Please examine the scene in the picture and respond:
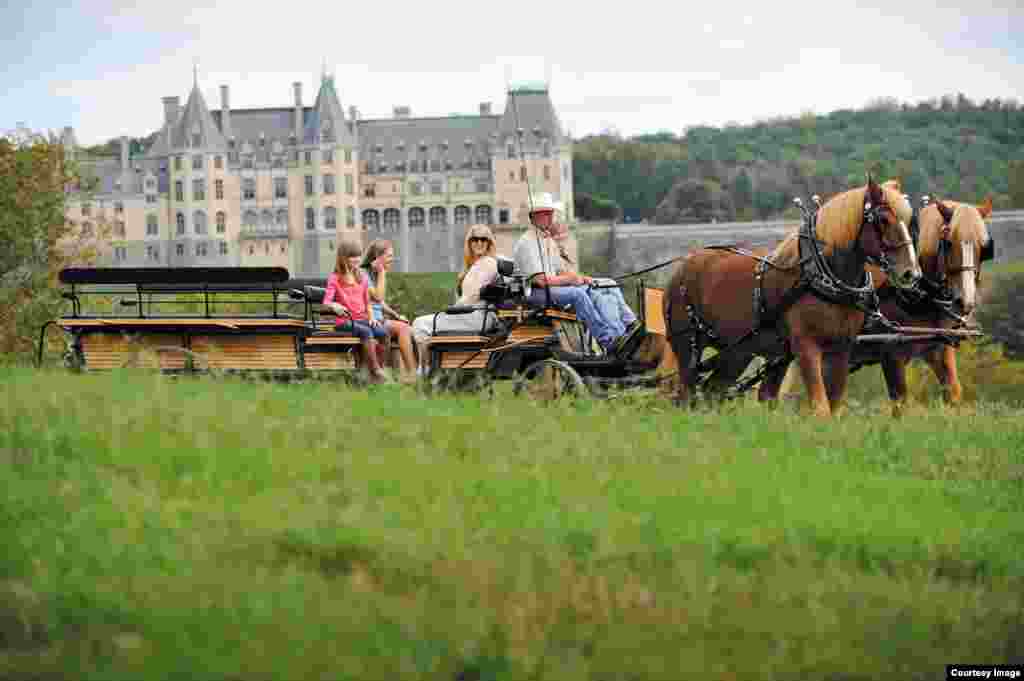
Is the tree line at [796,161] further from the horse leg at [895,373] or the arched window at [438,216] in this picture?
the horse leg at [895,373]

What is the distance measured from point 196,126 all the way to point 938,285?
83545 mm

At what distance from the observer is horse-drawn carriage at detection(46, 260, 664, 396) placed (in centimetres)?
1045

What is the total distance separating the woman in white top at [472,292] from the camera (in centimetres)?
1097

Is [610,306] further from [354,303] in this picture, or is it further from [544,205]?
[354,303]

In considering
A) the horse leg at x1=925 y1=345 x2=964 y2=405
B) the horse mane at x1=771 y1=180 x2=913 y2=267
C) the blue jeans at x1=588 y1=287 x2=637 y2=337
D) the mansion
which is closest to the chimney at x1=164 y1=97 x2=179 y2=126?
the mansion

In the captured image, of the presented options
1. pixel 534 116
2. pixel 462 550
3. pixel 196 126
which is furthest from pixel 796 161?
pixel 462 550

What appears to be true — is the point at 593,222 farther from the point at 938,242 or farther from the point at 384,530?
the point at 384,530

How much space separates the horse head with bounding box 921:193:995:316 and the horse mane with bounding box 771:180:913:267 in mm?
1588

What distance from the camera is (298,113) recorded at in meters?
92.8

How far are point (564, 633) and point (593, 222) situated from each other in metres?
94.9

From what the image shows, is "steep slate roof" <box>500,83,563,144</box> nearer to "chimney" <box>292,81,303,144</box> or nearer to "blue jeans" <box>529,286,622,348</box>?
"chimney" <box>292,81,303,144</box>

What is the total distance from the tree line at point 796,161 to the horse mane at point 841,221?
83367 millimetres

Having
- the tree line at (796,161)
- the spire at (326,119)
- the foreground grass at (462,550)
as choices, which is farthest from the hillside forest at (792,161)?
the foreground grass at (462,550)

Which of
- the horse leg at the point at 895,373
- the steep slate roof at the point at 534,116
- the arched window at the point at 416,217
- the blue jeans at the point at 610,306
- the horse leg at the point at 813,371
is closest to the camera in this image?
the horse leg at the point at 813,371
